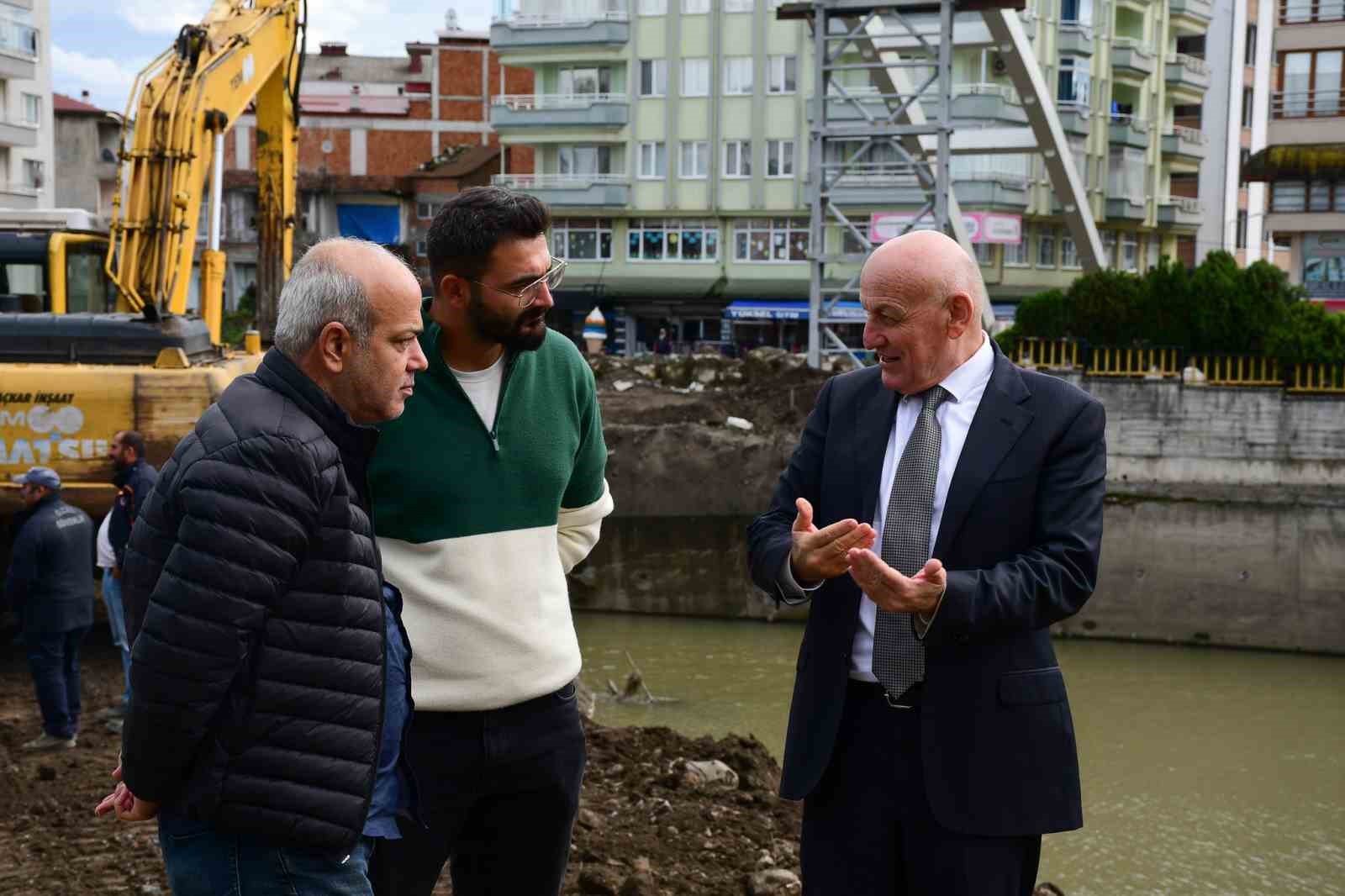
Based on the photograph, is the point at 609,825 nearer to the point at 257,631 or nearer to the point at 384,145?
the point at 257,631

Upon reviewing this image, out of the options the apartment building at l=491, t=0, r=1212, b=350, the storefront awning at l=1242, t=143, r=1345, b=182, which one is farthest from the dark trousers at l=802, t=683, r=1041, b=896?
the apartment building at l=491, t=0, r=1212, b=350

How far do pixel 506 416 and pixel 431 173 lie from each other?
49.2m

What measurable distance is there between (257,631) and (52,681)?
7.48m

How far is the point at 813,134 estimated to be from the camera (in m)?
23.8

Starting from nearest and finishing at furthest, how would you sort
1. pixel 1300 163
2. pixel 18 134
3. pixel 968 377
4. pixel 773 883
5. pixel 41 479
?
pixel 968 377
pixel 773 883
pixel 41 479
pixel 1300 163
pixel 18 134

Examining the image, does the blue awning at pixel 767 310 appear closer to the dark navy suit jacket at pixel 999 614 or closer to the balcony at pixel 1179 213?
the balcony at pixel 1179 213

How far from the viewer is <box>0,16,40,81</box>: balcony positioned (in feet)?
148

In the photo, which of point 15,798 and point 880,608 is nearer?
point 880,608

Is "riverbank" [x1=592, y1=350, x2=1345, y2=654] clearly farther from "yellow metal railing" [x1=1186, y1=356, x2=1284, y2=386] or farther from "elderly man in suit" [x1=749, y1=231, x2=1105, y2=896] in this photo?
"elderly man in suit" [x1=749, y1=231, x2=1105, y2=896]

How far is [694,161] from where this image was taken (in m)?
44.7

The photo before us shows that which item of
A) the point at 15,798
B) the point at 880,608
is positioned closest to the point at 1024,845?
the point at 880,608

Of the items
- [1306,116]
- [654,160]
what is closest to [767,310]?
[654,160]

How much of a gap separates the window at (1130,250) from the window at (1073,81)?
4.93 metres

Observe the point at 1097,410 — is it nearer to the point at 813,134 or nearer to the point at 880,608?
the point at 880,608
